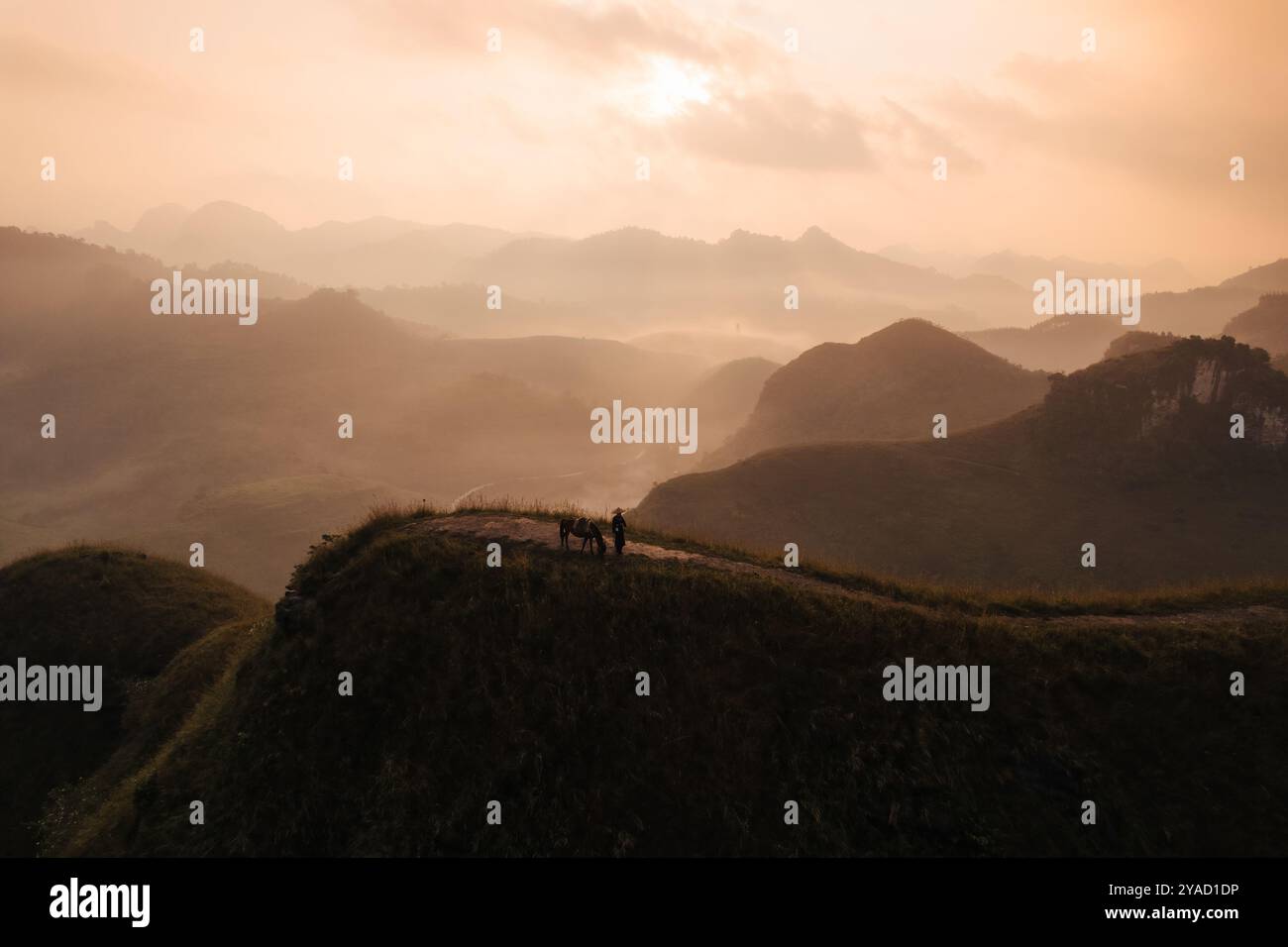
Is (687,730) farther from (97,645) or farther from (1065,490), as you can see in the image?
(1065,490)

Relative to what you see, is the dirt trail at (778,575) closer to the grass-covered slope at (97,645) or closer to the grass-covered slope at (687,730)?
the grass-covered slope at (687,730)

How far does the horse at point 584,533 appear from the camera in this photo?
25094mm

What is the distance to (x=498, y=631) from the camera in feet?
73.7

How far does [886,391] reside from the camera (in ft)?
545

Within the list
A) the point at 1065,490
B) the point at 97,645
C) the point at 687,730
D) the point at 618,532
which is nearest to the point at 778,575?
the point at 618,532

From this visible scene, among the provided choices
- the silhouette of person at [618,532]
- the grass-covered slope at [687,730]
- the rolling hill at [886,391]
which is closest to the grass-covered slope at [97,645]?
the grass-covered slope at [687,730]

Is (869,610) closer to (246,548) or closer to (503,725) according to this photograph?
(503,725)

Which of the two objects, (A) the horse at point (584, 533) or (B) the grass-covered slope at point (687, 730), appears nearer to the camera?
(B) the grass-covered slope at point (687, 730)

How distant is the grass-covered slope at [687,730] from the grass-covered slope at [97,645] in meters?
5.05

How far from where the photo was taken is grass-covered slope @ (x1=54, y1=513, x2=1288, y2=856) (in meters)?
18.5

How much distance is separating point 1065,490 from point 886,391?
244 ft

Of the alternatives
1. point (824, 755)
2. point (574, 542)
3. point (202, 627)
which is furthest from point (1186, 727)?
point (202, 627)

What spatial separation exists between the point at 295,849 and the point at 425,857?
374 centimetres
